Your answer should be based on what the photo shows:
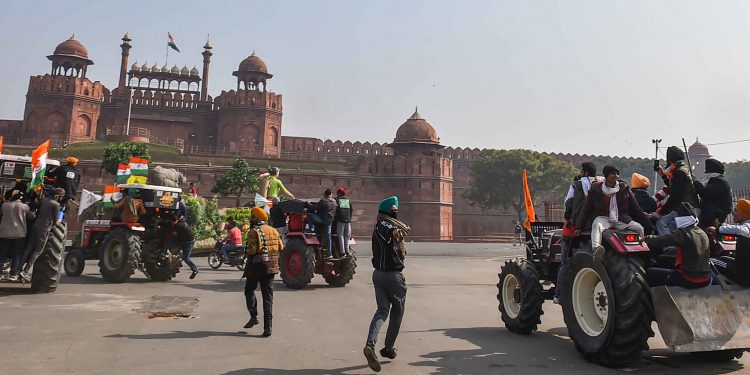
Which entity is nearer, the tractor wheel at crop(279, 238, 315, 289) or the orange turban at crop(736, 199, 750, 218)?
the orange turban at crop(736, 199, 750, 218)

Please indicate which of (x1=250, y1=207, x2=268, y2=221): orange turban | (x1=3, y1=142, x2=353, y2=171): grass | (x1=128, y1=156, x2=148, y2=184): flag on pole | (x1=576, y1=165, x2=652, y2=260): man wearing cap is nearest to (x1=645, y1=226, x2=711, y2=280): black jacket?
(x1=576, y1=165, x2=652, y2=260): man wearing cap

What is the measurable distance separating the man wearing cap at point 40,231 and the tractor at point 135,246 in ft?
6.09

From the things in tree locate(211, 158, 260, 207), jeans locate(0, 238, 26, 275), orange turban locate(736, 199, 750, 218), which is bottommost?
jeans locate(0, 238, 26, 275)

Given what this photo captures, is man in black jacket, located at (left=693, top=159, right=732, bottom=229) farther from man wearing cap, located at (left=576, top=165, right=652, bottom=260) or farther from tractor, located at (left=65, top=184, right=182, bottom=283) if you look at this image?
tractor, located at (left=65, top=184, right=182, bottom=283)

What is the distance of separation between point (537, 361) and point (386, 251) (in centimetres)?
169

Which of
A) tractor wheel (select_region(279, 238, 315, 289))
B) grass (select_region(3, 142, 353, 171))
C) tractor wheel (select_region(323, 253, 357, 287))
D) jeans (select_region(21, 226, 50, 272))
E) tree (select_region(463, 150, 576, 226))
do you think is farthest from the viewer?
tree (select_region(463, 150, 576, 226))

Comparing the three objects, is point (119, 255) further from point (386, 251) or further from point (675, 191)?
point (675, 191)

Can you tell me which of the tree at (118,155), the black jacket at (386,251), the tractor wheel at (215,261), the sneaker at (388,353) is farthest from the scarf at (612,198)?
the tree at (118,155)

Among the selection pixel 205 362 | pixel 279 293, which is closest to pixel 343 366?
pixel 205 362

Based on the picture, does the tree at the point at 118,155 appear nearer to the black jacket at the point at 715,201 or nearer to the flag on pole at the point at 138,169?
the flag on pole at the point at 138,169

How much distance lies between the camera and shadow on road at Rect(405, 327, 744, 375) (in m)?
4.18

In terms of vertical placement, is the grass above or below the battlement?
below

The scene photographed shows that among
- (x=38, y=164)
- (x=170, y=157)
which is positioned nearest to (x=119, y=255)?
(x=38, y=164)

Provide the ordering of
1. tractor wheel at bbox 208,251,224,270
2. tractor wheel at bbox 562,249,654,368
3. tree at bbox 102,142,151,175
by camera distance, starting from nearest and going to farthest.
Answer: tractor wheel at bbox 562,249,654,368, tractor wheel at bbox 208,251,224,270, tree at bbox 102,142,151,175
